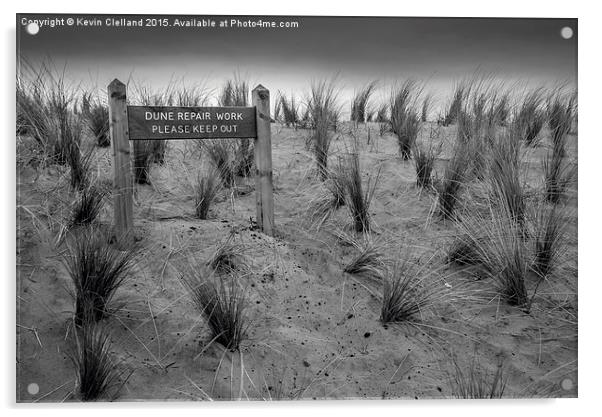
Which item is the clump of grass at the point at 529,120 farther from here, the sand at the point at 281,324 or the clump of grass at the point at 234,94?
the clump of grass at the point at 234,94

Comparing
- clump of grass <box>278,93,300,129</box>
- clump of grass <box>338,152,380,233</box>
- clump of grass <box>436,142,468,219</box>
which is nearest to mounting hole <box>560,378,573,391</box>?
clump of grass <box>436,142,468,219</box>

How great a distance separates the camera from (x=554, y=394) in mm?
2908

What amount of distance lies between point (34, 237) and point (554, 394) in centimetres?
282

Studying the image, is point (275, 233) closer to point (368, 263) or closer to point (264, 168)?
point (264, 168)

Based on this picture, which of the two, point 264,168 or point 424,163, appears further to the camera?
point 424,163

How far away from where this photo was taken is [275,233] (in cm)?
365

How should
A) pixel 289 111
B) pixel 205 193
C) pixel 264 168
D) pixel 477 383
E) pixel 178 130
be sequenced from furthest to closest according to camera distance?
pixel 289 111, pixel 205 193, pixel 264 168, pixel 178 130, pixel 477 383

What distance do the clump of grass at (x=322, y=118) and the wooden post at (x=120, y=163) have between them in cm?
155

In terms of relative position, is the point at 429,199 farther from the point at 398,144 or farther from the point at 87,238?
the point at 87,238

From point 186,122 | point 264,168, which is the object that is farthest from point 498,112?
point 186,122

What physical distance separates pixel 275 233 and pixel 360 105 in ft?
6.06

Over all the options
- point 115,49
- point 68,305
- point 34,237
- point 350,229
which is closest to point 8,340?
point 68,305

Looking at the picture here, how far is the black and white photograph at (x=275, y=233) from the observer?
2.79 metres

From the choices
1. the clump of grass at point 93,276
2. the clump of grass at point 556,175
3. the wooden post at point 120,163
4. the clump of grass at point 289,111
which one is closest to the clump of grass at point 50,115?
the wooden post at point 120,163
